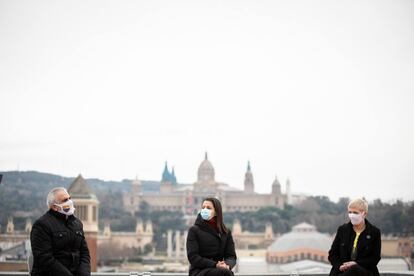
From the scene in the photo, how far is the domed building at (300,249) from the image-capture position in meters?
90.4

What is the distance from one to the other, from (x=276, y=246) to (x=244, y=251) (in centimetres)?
752

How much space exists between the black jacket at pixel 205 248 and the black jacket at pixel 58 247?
875 millimetres

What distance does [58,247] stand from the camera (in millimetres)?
8102

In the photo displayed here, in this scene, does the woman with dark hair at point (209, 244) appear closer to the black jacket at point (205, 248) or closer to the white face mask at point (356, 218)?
the black jacket at point (205, 248)

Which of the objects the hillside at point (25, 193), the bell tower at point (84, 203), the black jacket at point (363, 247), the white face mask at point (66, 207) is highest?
the hillside at point (25, 193)

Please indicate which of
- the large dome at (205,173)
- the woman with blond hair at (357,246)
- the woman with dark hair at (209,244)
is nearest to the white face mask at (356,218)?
the woman with blond hair at (357,246)

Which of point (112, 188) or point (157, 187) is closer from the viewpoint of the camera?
point (112, 188)

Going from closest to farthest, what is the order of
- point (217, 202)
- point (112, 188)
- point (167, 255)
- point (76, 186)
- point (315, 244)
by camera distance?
point (217, 202) → point (76, 186) → point (315, 244) → point (167, 255) → point (112, 188)

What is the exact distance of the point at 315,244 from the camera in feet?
303

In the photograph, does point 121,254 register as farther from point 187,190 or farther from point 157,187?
point 157,187

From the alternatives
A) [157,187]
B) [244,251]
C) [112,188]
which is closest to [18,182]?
[244,251]

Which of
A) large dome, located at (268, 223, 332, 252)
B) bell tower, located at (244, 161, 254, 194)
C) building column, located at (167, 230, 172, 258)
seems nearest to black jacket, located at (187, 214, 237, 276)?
large dome, located at (268, 223, 332, 252)

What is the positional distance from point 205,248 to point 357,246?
1264 mm

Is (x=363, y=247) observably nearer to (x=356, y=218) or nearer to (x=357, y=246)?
(x=357, y=246)
